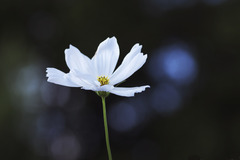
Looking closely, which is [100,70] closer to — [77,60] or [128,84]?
[77,60]

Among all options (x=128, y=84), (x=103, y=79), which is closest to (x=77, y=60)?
(x=103, y=79)

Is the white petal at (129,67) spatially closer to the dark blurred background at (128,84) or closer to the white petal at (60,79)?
the white petal at (60,79)

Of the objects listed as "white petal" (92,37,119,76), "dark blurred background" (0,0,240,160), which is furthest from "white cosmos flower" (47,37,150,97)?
"dark blurred background" (0,0,240,160)

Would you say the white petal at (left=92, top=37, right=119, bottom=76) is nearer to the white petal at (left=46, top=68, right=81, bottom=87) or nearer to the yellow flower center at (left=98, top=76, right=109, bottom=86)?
the yellow flower center at (left=98, top=76, right=109, bottom=86)

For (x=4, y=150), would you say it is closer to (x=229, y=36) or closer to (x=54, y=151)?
(x=54, y=151)

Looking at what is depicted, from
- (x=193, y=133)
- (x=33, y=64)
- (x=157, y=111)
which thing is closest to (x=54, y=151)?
(x=33, y=64)

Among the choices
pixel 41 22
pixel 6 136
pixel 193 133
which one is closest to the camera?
pixel 193 133

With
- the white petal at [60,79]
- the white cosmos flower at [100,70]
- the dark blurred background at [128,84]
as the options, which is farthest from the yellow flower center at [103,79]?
the dark blurred background at [128,84]
